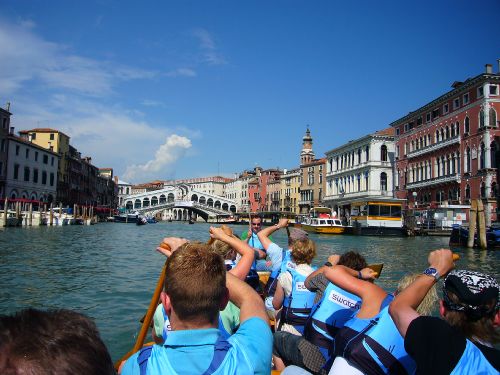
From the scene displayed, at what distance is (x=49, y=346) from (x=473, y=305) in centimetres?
145

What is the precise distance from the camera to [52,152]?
41281 mm

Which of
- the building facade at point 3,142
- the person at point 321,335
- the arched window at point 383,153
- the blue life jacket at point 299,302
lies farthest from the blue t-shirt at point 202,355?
the arched window at point 383,153

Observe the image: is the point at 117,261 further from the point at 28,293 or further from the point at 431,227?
the point at 431,227

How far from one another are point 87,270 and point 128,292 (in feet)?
9.11

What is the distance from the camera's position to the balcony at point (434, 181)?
28.8 m

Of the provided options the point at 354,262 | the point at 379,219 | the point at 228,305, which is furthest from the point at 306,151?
the point at 228,305

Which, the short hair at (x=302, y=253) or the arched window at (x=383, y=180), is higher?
the arched window at (x=383, y=180)

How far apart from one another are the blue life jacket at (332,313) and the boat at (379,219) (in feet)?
82.5

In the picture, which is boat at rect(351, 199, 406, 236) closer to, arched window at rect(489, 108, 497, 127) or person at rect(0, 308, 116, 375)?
arched window at rect(489, 108, 497, 127)

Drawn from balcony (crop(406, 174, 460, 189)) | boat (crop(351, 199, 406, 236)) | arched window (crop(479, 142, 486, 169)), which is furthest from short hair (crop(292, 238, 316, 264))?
balcony (crop(406, 174, 460, 189))

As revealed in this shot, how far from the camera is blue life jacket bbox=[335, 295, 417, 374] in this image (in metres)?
1.87

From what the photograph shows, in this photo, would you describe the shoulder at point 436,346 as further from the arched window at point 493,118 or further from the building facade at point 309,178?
the building facade at point 309,178

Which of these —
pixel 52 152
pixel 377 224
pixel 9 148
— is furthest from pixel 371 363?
pixel 52 152

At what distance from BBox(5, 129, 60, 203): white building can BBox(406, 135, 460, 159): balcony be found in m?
31.1
